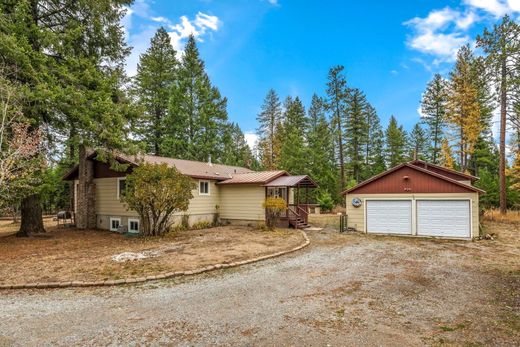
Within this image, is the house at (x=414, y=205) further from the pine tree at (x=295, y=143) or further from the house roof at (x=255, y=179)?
the pine tree at (x=295, y=143)

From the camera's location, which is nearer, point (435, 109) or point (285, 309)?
point (285, 309)

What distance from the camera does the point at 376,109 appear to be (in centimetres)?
3975

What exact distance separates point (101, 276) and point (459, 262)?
9910mm

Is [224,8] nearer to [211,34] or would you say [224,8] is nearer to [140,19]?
[211,34]

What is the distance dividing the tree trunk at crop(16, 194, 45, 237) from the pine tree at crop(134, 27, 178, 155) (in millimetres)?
14569

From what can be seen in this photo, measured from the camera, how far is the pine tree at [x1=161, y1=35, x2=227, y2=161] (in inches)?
1067

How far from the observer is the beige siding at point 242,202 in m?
A: 17.1

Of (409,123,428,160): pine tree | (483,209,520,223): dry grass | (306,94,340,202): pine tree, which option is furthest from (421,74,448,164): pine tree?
(483,209,520,223): dry grass

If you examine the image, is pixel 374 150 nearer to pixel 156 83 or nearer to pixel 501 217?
pixel 501 217

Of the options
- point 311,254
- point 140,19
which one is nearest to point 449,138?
point 311,254

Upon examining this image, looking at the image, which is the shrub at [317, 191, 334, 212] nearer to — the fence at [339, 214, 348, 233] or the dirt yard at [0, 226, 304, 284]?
the fence at [339, 214, 348, 233]

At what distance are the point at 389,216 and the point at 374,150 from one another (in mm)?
25371

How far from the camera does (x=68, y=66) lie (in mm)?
12703

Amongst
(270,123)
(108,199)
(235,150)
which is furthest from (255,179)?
(270,123)
